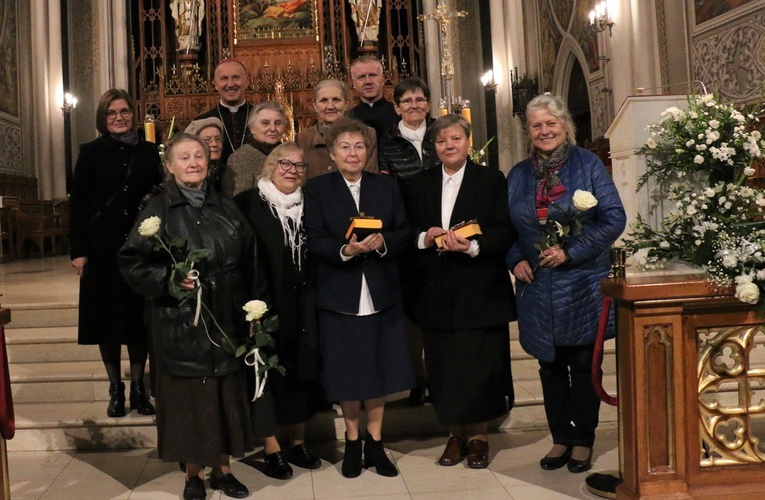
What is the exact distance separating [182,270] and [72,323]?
313cm

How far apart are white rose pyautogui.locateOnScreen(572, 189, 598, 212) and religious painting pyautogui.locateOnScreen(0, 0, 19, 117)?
1273cm

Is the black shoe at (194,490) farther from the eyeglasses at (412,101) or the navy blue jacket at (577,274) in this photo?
the eyeglasses at (412,101)

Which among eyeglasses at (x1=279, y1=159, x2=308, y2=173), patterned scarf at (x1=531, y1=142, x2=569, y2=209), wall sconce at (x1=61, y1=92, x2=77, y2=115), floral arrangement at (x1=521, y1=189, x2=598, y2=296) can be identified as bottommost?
floral arrangement at (x1=521, y1=189, x2=598, y2=296)

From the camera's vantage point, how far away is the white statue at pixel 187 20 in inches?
615

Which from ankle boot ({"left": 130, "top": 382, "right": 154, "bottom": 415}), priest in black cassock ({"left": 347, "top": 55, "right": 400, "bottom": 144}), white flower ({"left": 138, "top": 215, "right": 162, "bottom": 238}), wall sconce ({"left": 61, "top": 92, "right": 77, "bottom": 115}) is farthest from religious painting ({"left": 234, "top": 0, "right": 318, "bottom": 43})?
white flower ({"left": 138, "top": 215, "right": 162, "bottom": 238})

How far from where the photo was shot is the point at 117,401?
14.6ft

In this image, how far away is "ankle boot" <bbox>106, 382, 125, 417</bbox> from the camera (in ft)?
14.6

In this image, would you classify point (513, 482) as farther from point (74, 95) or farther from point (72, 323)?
point (74, 95)

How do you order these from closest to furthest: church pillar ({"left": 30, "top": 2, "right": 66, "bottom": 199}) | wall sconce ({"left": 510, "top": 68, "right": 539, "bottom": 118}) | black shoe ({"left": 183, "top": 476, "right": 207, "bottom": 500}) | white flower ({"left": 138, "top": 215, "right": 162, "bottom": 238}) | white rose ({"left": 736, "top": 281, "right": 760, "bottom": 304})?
1. white rose ({"left": 736, "top": 281, "right": 760, "bottom": 304})
2. white flower ({"left": 138, "top": 215, "right": 162, "bottom": 238})
3. black shoe ({"left": 183, "top": 476, "right": 207, "bottom": 500})
4. wall sconce ({"left": 510, "top": 68, "right": 539, "bottom": 118})
5. church pillar ({"left": 30, "top": 2, "right": 66, "bottom": 199})

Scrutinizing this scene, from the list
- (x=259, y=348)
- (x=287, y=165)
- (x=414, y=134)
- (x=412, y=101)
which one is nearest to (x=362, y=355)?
(x=259, y=348)

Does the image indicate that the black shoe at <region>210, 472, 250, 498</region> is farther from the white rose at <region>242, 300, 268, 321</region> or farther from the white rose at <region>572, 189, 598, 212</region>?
the white rose at <region>572, 189, 598, 212</region>

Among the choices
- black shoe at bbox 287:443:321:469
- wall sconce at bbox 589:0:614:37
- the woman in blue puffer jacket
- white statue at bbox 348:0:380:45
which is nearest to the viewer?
the woman in blue puffer jacket

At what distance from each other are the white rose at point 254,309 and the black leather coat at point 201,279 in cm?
17

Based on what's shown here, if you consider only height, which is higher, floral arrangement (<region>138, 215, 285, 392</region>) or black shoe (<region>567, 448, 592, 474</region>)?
floral arrangement (<region>138, 215, 285, 392</region>)
